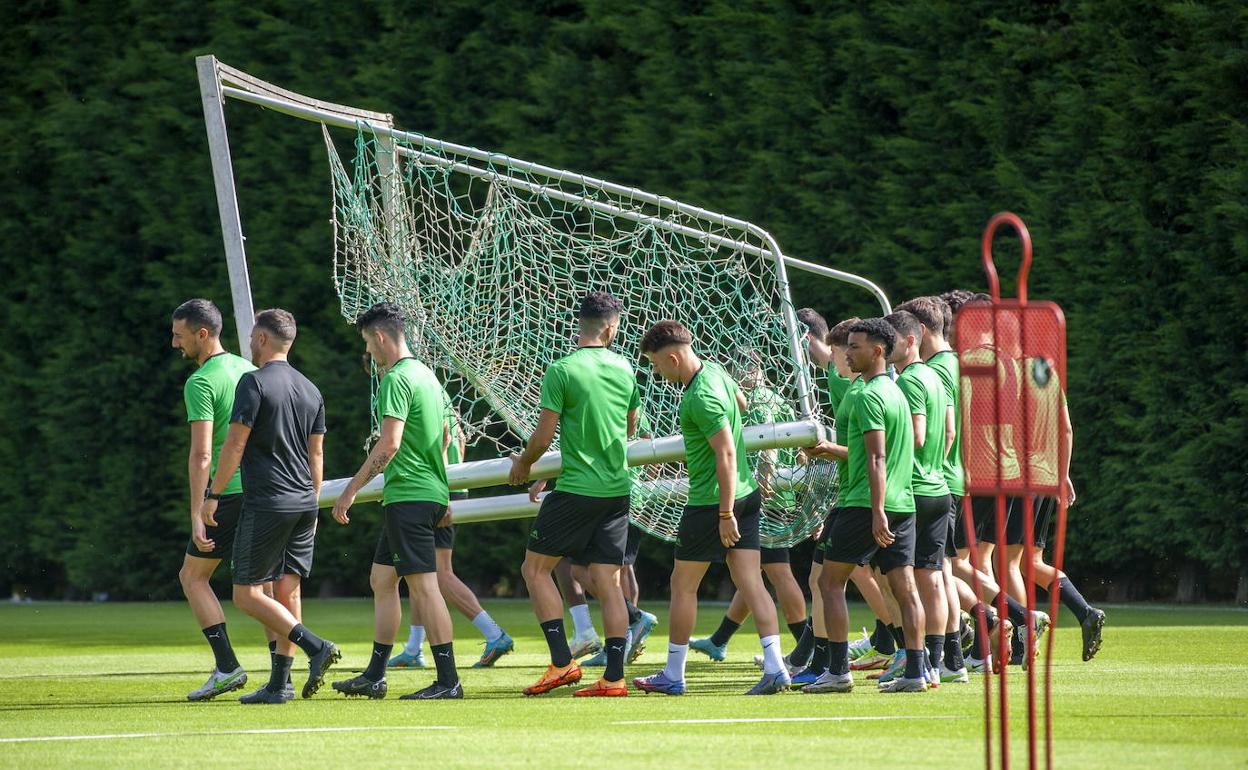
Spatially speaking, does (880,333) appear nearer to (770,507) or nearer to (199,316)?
(770,507)

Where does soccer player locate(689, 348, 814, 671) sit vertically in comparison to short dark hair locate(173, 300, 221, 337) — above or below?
below

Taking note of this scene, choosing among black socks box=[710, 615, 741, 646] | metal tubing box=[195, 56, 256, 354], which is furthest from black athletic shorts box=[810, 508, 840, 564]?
metal tubing box=[195, 56, 256, 354]

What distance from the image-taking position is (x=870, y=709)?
7934 millimetres

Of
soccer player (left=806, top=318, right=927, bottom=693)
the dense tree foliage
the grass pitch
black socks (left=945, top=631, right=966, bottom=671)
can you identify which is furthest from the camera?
the dense tree foliage

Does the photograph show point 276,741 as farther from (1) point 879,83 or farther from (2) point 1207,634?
(1) point 879,83

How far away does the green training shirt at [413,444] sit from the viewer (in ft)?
29.2

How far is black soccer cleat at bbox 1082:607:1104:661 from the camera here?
32.8 ft

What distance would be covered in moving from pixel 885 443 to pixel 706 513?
99 cm

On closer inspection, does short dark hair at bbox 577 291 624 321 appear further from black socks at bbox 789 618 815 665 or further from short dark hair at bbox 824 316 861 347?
black socks at bbox 789 618 815 665

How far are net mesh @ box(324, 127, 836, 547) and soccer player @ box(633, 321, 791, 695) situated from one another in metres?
1.71

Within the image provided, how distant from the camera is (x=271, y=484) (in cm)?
884

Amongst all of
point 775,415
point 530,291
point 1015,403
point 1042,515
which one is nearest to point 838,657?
point 775,415

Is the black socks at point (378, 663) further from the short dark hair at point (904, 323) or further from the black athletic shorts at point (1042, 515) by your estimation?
the black athletic shorts at point (1042, 515)

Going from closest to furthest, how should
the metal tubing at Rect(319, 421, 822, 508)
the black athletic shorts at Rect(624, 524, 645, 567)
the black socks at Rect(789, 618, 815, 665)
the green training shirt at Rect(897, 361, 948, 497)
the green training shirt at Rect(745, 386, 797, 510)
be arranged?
the green training shirt at Rect(897, 361, 948, 497) < the metal tubing at Rect(319, 421, 822, 508) < the black socks at Rect(789, 618, 815, 665) < the green training shirt at Rect(745, 386, 797, 510) < the black athletic shorts at Rect(624, 524, 645, 567)
